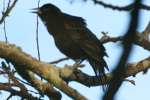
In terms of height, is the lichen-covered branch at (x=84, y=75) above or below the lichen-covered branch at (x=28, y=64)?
below

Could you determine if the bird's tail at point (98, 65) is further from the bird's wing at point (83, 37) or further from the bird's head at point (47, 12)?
the bird's head at point (47, 12)

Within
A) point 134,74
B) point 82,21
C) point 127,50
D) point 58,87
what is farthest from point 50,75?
point 127,50

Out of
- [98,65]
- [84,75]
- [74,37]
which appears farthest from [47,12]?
[84,75]

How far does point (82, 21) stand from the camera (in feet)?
18.7

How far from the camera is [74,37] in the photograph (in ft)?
17.6

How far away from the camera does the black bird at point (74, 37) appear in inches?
192

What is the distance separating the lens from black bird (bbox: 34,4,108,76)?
Answer: 487 cm

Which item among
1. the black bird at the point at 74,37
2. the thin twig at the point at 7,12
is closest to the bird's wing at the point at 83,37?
the black bird at the point at 74,37

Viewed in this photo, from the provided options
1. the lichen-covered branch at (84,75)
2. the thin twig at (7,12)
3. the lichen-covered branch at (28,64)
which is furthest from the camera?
the thin twig at (7,12)

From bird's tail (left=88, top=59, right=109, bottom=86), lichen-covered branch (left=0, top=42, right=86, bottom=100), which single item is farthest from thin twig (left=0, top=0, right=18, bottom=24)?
bird's tail (left=88, top=59, right=109, bottom=86)

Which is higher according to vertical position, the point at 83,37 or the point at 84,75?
the point at 84,75

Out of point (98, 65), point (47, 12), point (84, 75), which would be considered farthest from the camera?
point (47, 12)

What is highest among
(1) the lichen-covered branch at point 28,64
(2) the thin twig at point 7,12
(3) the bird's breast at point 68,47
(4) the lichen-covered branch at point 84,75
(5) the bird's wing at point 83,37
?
(2) the thin twig at point 7,12

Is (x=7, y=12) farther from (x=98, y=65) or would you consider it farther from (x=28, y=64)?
(x=98, y=65)
